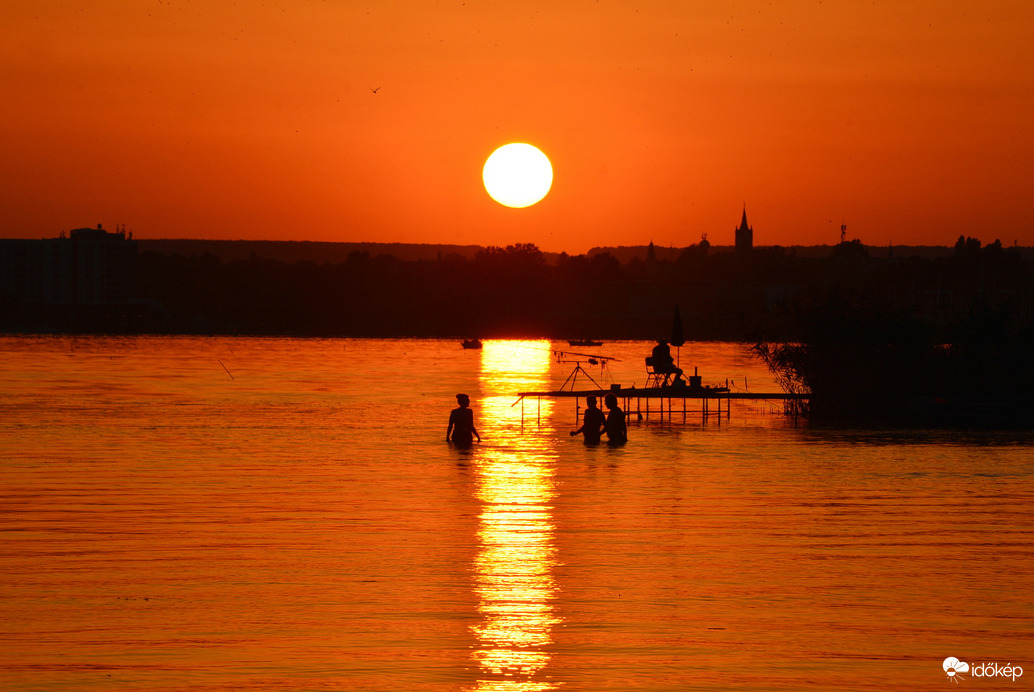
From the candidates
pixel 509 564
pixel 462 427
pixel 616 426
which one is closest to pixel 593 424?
pixel 616 426

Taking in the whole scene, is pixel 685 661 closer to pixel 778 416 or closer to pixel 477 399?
pixel 778 416

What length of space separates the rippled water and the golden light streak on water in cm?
6

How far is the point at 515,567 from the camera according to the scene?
1705 cm

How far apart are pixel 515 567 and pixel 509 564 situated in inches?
9.8

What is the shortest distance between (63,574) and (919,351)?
134ft

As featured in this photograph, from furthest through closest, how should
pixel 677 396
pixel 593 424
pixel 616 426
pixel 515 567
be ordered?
pixel 677 396 → pixel 593 424 → pixel 616 426 → pixel 515 567

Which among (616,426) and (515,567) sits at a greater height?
(616,426)

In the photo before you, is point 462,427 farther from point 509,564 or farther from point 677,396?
point 509,564

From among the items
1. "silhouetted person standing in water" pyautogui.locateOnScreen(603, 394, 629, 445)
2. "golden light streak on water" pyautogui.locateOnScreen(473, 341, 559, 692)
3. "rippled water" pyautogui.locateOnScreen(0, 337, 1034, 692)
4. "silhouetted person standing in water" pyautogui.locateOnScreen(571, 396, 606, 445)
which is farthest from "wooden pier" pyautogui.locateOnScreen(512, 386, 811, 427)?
"golden light streak on water" pyautogui.locateOnScreen(473, 341, 559, 692)

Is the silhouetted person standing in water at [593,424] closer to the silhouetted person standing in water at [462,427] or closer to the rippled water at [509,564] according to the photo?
the rippled water at [509,564]

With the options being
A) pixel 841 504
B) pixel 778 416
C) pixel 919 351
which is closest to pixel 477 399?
pixel 778 416

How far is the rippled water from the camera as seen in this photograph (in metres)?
12.3

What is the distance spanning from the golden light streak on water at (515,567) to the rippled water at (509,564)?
0.06 m

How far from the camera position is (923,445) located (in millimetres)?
38188
